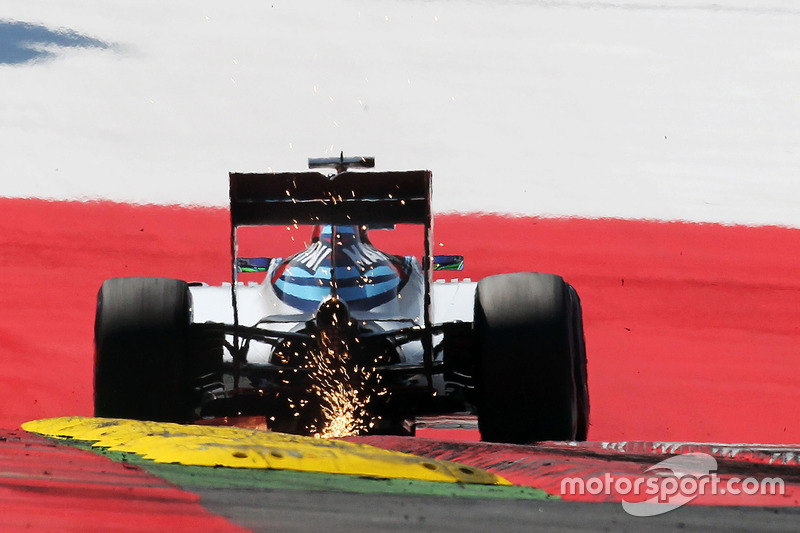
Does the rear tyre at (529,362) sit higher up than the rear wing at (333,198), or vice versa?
the rear wing at (333,198)

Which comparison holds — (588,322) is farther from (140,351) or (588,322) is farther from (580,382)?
(140,351)

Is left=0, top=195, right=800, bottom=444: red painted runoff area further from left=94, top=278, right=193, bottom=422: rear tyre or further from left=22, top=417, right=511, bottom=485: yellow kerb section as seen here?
left=22, top=417, right=511, bottom=485: yellow kerb section

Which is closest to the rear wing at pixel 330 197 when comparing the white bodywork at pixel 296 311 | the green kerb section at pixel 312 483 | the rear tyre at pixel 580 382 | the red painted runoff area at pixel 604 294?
the white bodywork at pixel 296 311

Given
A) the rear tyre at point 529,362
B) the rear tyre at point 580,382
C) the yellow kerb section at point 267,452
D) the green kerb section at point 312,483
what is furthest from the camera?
the rear tyre at point 580,382

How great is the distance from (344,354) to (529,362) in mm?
760

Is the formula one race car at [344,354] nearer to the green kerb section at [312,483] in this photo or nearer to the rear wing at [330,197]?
the rear wing at [330,197]

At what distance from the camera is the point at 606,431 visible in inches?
243

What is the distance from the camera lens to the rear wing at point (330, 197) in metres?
3.99

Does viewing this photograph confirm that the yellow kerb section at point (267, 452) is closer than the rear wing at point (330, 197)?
Yes

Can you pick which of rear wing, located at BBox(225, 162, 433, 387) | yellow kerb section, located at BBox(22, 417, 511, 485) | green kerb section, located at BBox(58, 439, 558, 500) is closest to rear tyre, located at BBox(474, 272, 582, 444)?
rear wing, located at BBox(225, 162, 433, 387)

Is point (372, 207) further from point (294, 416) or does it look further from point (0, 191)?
point (0, 191)

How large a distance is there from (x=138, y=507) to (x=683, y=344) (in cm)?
707

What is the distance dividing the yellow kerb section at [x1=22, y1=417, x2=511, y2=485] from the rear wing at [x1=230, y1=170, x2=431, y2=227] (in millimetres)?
980

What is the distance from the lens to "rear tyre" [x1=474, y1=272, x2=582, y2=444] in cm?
386
